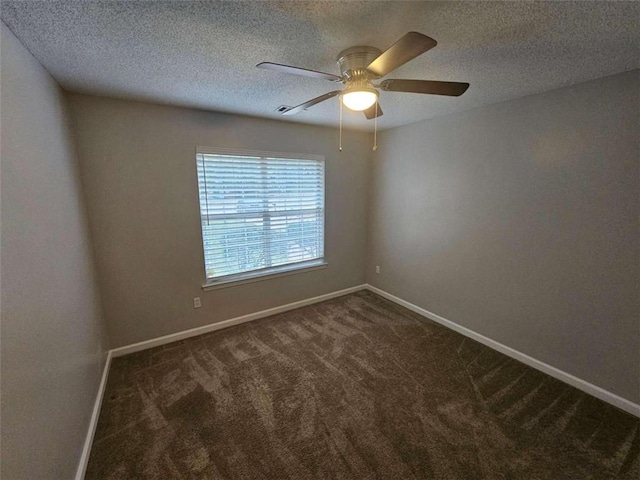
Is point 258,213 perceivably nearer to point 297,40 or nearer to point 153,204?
point 153,204

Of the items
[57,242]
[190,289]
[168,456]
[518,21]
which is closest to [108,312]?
[190,289]

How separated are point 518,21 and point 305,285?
3.02 metres

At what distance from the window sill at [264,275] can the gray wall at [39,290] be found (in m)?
1.14

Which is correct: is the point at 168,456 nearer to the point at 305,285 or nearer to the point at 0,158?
the point at 0,158

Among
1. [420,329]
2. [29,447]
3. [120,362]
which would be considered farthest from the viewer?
[420,329]

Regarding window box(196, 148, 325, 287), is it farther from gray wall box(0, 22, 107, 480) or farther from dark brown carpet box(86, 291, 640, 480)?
gray wall box(0, 22, 107, 480)

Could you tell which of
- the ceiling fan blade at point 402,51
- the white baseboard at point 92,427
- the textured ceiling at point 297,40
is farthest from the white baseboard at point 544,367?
the white baseboard at point 92,427

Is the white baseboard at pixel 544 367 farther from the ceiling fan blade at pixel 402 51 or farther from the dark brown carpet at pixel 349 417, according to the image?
the ceiling fan blade at pixel 402 51

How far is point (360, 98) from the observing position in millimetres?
1513

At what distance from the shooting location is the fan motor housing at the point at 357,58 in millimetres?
1434

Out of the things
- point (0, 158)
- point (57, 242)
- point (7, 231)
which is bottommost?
point (57, 242)

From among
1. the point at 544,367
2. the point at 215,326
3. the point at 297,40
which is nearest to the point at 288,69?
the point at 297,40

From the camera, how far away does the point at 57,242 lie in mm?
1541

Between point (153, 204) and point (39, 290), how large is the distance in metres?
1.35
